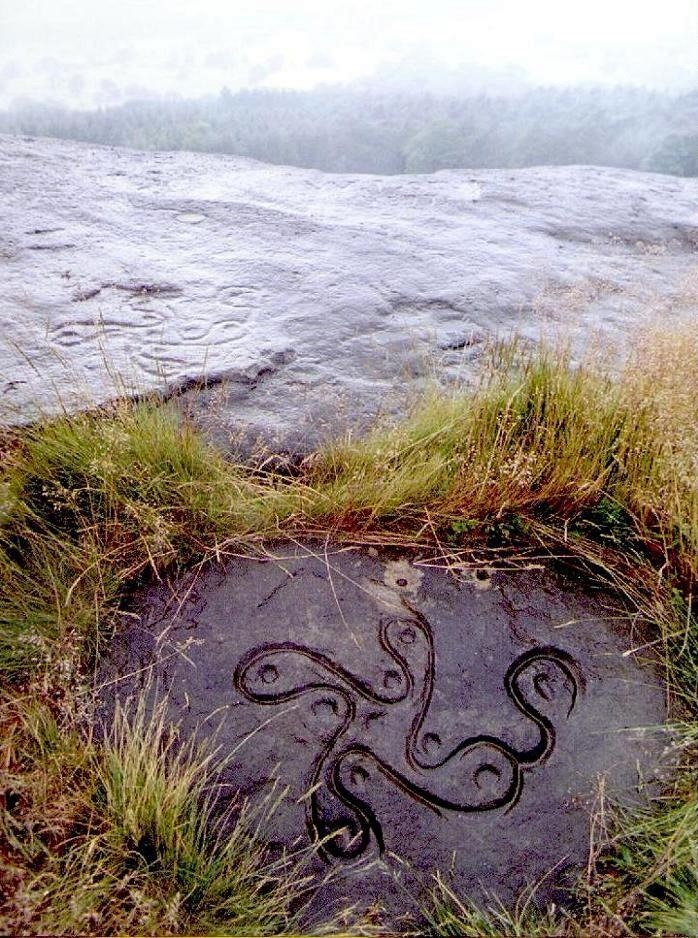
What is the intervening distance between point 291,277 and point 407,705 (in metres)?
2.19

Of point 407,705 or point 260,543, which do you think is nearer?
point 407,705

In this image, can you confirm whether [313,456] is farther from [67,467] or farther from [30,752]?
[30,752]

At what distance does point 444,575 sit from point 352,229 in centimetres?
247

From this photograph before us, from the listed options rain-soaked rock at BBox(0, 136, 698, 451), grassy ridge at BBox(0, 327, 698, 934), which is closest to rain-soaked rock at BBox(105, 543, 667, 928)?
grassy ridge at BBox(0, 327, 698, 934)

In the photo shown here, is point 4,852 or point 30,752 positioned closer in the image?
point 4,852

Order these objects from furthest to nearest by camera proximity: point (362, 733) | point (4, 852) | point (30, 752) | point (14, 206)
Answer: point (14, 206)
point (362, 733)
point (30, 752)
point (4, 852)

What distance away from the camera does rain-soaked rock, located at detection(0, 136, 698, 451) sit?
2527 millimetres

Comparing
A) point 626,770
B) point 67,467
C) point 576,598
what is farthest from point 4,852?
point 576,598

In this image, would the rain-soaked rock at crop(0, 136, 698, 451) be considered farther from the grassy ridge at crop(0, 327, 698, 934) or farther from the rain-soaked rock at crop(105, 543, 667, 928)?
the rain-soaked rock at crop(105, 543, 667, 928)

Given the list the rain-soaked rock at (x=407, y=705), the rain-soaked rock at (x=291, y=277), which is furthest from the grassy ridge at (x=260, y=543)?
the rain-soaked rock at (x=291, y=277)

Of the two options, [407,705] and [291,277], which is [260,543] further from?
[291,277]

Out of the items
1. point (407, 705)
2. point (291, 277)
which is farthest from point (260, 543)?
point (291, 277)

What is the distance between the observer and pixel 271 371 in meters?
2.64

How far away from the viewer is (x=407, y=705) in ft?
5.68
